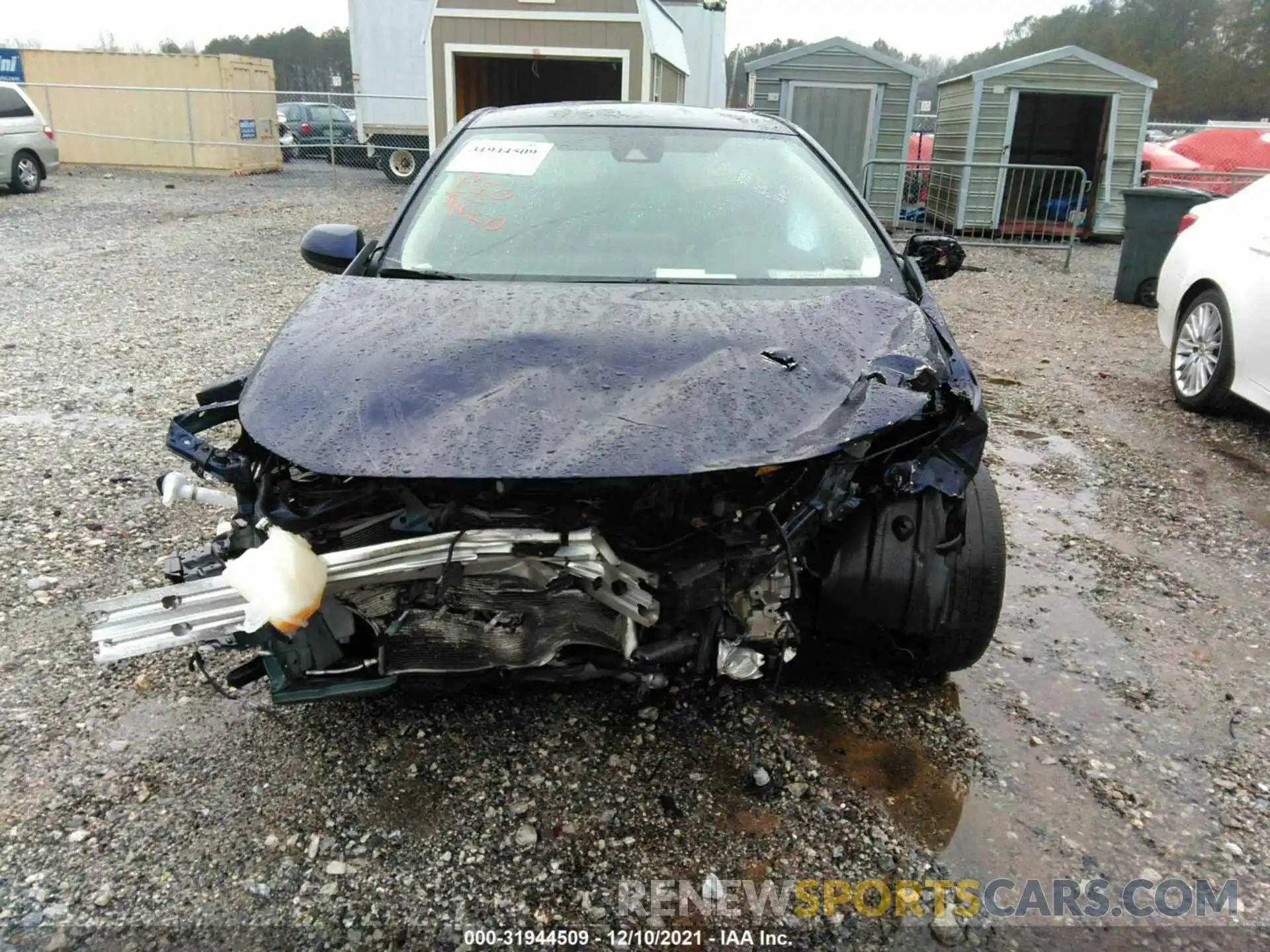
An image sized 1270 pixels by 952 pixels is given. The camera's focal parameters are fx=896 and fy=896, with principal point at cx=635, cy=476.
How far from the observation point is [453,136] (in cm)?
371

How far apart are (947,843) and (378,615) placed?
152 centimetres

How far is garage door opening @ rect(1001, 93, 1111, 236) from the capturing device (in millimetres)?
13234

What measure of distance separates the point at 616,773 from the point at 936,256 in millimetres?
2291

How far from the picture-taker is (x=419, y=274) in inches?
117

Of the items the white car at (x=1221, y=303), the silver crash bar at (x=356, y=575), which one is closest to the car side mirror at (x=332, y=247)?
the silver crash bar at (x=356, y=575)

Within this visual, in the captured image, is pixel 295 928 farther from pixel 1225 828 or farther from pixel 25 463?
pixel 25 463

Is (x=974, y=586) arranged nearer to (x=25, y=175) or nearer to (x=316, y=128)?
(x=25, y=175)

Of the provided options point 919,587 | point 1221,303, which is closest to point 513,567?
point 919,587

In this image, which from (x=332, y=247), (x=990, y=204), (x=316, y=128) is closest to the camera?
(x=332, y=247)

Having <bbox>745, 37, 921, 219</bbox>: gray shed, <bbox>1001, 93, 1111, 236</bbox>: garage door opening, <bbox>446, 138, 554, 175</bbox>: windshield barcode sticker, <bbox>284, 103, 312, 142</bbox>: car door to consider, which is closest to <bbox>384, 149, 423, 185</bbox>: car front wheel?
<bbox>284, 103, 312, 142</bbox>: car door

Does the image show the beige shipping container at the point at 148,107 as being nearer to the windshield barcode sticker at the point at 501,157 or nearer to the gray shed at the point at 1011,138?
the gray shed at the point at 1011,138

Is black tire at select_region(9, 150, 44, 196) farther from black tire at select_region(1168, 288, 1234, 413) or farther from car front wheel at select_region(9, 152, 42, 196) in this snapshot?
black tire at select_region(1168, 288, 1234, 413)

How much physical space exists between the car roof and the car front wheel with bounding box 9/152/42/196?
565 inches

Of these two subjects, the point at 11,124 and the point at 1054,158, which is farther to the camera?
the point at 1054,158
